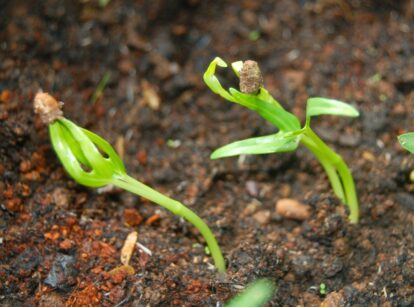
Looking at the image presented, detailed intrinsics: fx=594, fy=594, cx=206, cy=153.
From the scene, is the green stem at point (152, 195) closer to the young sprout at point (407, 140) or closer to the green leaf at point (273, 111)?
the green leaf at point (273, 111)

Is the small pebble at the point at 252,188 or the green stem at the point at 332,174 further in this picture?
the small pebble at the point at 252,188

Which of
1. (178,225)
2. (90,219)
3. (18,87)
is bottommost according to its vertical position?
(178,225)

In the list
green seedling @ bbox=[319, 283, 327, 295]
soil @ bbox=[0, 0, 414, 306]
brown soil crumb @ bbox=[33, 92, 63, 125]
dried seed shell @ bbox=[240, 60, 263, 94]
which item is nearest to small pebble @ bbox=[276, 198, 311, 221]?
soil @ bbox=[0, 0, 414, 306]

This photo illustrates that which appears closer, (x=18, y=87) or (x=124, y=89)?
(x=18, y=87)

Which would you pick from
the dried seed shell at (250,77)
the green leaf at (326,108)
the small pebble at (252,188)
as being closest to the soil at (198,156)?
the small pebble at (252,188)

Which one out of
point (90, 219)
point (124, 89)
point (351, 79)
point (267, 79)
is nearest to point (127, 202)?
point (90, 219)

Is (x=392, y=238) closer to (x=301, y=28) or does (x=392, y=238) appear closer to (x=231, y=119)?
(x=231, y=119)

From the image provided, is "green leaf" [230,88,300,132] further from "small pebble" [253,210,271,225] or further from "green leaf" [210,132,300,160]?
"small pebble" [253,210,271,225]
